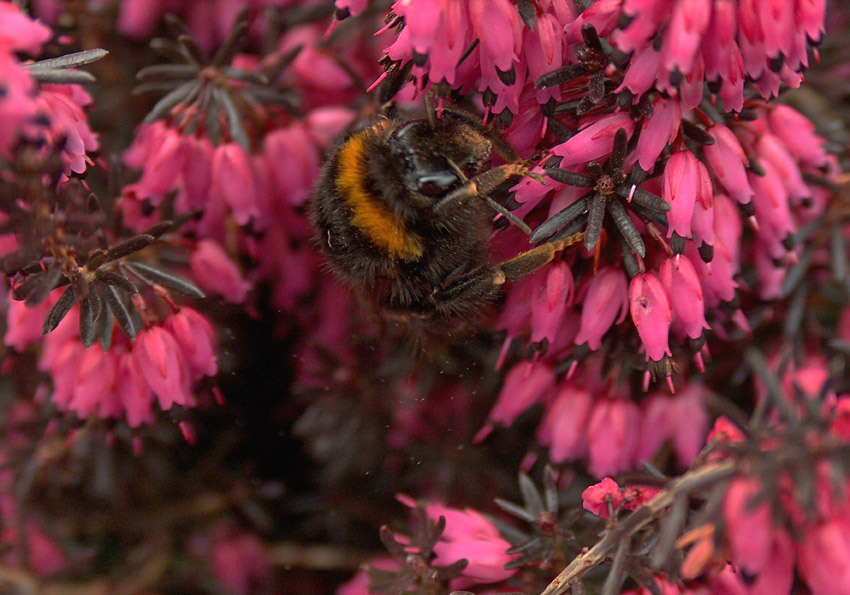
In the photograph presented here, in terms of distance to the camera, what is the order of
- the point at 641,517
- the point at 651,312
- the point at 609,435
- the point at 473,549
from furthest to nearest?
the point at 609,435 → the point at 473,549 → the point at 651,312 → the point at 641,517

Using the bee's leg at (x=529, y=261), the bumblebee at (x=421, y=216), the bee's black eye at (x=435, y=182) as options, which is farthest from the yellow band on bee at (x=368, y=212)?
the bee's leg at (x=529, y=261)

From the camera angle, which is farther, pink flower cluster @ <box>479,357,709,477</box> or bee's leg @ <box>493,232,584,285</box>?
pink flower cluster @ <box>479,357,709,477</box>

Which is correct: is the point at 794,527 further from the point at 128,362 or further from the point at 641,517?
the point at 128,362

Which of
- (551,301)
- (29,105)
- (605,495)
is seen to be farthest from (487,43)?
(605,495)

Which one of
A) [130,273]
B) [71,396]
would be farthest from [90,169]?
[71,396]

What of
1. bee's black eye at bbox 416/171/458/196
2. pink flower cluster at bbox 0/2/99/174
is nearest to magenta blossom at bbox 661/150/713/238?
bee's black eye at bbox 416/171/458/196

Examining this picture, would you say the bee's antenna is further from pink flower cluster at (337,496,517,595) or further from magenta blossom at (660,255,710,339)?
pink flower cluster at (337,496,517,595)

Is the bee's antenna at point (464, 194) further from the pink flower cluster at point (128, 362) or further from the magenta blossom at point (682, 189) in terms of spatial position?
the pink flower cluster at point (128, 362)

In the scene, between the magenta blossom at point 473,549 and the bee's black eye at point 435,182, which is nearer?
the bee's black eye at point 435,182
